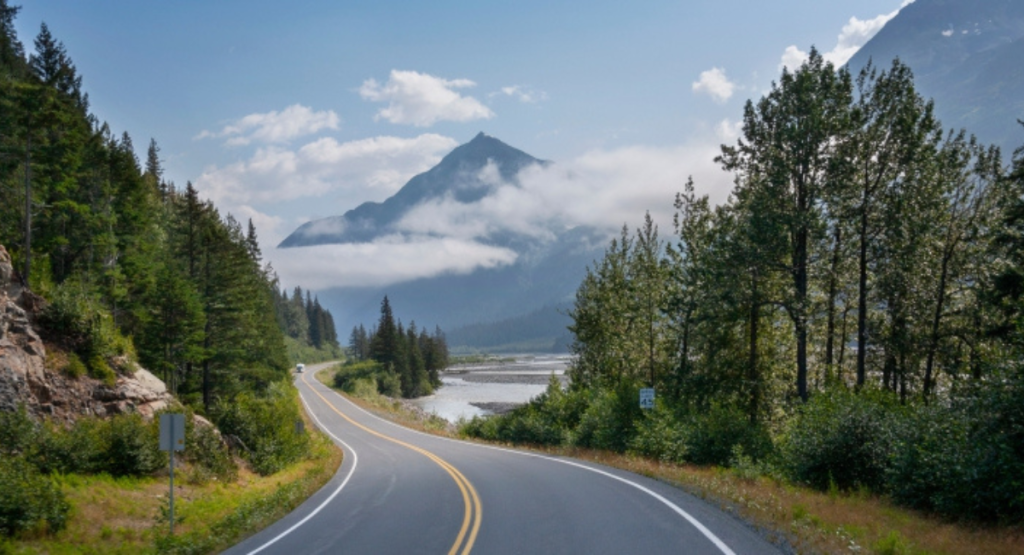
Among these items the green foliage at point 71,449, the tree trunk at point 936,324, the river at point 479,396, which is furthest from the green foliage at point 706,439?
the river at point 479,396

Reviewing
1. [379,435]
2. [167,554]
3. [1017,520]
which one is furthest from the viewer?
[379,435]

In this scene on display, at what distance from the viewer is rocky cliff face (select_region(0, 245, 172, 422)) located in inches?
755

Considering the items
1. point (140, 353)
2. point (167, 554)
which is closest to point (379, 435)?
point (140, 353)

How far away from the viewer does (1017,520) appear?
9.95 metres

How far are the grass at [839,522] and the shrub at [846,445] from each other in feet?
2.42

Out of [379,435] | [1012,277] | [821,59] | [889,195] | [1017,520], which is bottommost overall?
[379,435]

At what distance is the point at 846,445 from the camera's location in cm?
1549

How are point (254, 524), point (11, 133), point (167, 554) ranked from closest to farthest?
1. point (167, 554)
2. point (254, 524)
3. point (11, 133)

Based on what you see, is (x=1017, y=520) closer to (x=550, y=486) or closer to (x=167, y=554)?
(x=550, y=486)

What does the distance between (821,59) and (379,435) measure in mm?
38423

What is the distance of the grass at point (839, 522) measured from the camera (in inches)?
350

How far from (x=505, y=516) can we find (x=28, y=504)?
9.88 meters

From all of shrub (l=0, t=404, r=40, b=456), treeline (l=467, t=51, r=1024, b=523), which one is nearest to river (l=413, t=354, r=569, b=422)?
treeline (l=467, t=51, r=1024, b=523)

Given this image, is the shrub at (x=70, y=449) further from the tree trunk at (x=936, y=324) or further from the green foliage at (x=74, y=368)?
the tree trunk at (x=936, y=324)
